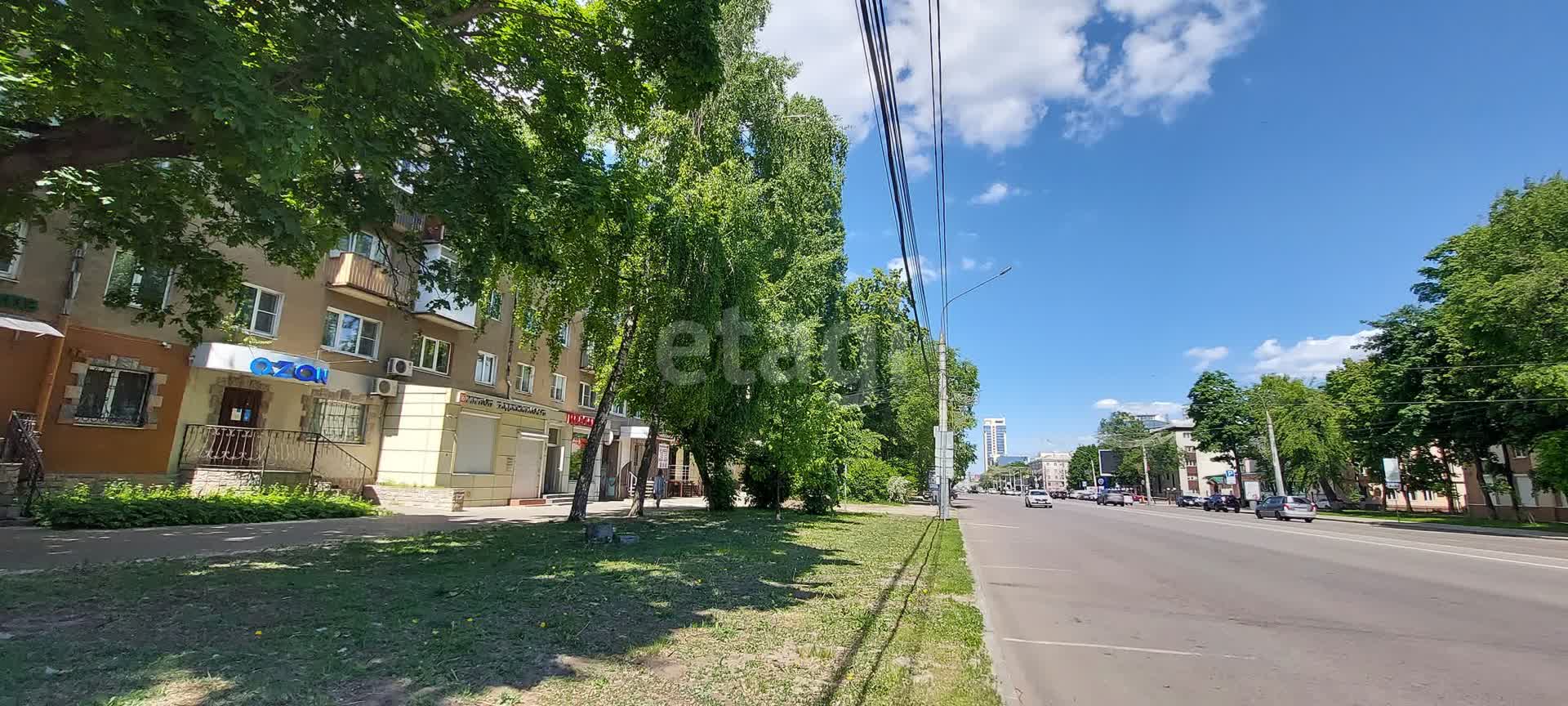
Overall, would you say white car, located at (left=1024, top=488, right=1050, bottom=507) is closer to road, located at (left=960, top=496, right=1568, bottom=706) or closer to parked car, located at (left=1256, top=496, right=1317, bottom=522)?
parked car, located at (left=1256, top=496, right=1317, bottom=522)

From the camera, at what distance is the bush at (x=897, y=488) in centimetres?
3457

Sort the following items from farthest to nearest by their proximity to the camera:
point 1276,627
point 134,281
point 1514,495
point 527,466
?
1. point 1514,495
2. point 527,466
3. point 134,281
4. point 1276,627

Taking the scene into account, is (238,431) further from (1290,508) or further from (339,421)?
(1290,508)

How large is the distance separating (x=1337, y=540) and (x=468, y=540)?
901 inches

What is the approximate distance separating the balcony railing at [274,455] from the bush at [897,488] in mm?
22831

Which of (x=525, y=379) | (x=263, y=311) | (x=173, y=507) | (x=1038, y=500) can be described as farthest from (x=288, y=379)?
(x=1038, y=500)

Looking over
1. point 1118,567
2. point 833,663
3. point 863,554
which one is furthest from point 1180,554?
point 833,663

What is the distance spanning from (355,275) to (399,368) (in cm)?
295

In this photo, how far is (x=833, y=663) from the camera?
5.03 meters

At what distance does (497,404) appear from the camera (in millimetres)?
20406

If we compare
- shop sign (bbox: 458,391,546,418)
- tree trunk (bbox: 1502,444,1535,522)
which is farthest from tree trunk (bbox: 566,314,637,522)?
tree trunk (bbox: 1502,444,1535,522)

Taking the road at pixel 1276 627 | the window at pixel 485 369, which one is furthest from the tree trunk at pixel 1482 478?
the window at pixel 485 369

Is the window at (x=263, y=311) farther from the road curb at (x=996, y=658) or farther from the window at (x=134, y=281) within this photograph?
the road curb at (x=996, y=658)

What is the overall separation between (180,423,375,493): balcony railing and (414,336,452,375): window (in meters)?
3.74
